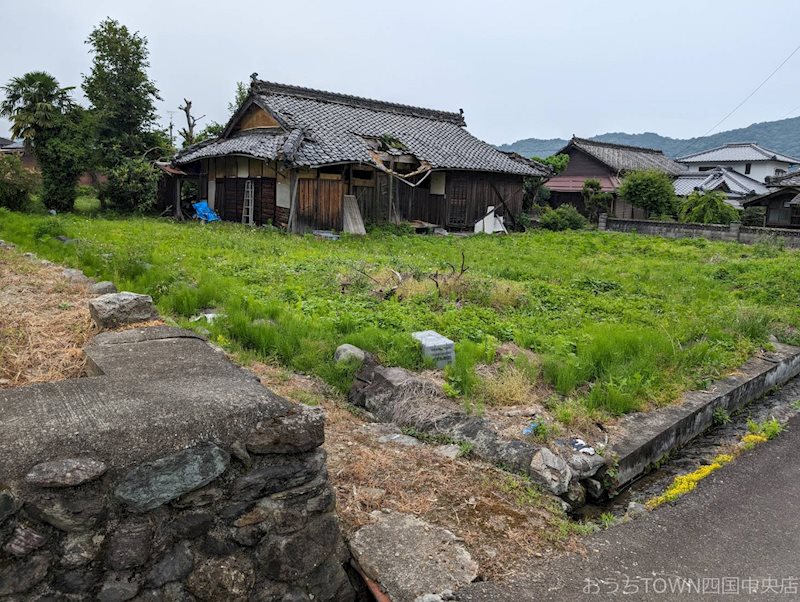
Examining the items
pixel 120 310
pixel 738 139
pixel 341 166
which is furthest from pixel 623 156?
pixel 738 139

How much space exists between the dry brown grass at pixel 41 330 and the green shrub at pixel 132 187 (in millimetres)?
14663

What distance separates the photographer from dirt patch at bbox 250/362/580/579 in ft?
10.0

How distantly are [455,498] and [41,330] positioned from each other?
287cm

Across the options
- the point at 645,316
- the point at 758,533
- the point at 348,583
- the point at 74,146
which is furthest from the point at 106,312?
the point at 74,146

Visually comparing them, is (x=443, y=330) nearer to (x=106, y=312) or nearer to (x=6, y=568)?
(x=106, y=312)

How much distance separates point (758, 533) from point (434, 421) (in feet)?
7.38

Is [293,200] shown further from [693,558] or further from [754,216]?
[754,216]

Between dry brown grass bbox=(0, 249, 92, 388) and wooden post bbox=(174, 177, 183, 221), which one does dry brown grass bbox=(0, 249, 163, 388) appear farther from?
wooden post bbox=(174, 177, 183, 221)

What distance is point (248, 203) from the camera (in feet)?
59.7

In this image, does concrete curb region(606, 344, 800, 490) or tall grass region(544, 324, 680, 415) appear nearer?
concrete curb region(606, 344, 800, 490)

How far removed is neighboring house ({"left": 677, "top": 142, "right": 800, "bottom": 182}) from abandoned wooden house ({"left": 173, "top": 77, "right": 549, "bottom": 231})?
2716 centimetres

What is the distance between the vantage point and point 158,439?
214cm

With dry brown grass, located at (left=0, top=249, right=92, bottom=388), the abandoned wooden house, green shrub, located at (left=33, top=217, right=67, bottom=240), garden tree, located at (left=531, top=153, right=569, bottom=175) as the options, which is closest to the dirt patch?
dry brown grass, located at (left=0, top=249, right=92, bottom=388)

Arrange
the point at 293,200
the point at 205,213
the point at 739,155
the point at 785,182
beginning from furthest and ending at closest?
1. the point at 739,155
2. the point at 785,182
3. the point at 205,213
4. the point at 293,200
